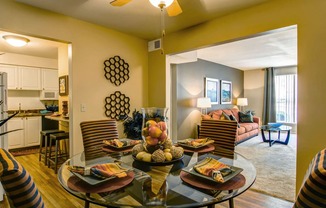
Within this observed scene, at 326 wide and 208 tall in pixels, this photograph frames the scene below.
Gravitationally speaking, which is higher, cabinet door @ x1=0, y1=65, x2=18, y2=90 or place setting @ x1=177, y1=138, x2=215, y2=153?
cabinet door @ x1=0, y1=65, x2=18, y2=90

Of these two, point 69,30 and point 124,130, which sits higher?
point 69,30

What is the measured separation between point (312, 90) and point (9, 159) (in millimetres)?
2657

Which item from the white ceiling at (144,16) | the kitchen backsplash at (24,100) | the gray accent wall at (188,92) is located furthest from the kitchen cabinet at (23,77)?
the gray accent wall at (188,92)

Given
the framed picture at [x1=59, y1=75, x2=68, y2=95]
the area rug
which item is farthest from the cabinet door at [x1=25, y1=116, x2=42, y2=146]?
the area rug

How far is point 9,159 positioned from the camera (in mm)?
820

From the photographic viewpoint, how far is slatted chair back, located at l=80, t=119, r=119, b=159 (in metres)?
2.10

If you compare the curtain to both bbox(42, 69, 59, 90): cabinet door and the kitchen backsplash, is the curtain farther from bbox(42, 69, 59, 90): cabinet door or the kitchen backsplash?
the kitchen backsplash

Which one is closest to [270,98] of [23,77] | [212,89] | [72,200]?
[212,89]

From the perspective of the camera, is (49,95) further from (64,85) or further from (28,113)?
(64,85)

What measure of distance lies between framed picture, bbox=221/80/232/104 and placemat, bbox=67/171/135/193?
596 centimetres

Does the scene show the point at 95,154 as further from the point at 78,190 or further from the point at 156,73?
the point at 156,73

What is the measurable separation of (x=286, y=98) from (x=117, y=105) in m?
6.45

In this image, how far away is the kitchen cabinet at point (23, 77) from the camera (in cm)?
471

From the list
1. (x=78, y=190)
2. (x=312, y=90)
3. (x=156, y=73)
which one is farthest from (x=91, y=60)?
(x=312, y=90)
